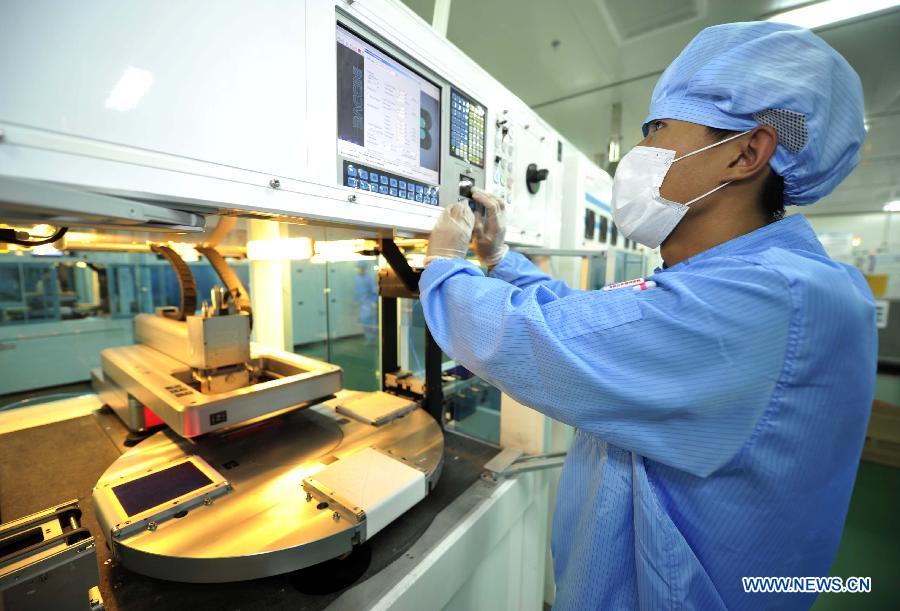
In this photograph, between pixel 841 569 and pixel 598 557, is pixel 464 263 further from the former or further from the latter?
pixel 841 569

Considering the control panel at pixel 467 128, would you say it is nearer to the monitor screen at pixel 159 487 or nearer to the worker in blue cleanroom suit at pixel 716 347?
the worker in blue cleanroom suit at pixel 716 347

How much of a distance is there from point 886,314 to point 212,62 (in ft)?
19.8

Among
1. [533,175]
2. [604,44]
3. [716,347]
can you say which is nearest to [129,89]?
[716,347]

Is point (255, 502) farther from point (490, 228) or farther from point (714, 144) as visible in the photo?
point (714, 144)

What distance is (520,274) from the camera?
1.12 m

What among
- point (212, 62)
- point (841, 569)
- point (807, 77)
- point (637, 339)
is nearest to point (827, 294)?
point (637, 339)

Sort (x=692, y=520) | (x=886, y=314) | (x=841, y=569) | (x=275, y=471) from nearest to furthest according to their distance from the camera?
1. (x=692, y=520)
2. (x=275, y=471)
3. (x=841, y=569)
4. (x=886, y=314)

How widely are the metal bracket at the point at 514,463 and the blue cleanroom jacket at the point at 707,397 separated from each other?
1.61ft

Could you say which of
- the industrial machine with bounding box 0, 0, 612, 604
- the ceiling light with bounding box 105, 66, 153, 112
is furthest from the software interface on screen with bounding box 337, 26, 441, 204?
the ceiling light with bounding box 105, 66, 153, 112

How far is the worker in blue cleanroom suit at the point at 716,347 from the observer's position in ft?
1.82

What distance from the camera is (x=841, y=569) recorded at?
2.49m

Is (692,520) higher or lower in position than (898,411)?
higher

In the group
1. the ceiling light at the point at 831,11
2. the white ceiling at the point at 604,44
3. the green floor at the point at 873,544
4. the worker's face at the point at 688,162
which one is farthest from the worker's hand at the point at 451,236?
the green floor at the point at 873,544

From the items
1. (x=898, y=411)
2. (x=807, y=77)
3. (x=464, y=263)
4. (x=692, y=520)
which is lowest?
(x=898, y=411)
